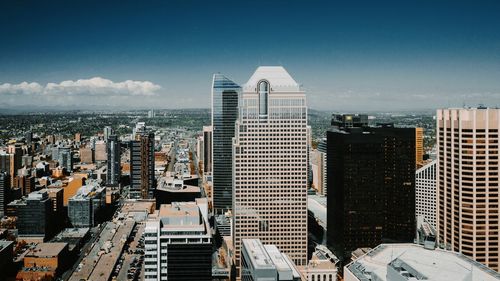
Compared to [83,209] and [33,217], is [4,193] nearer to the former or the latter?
[33,217]

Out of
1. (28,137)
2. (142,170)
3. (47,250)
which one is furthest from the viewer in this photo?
(142,170)

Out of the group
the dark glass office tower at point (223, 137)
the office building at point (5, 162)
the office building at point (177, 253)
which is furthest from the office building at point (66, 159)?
the office building at point (177, 253)

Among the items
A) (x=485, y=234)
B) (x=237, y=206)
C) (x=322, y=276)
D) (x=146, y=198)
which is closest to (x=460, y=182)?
(x=485, y=234)

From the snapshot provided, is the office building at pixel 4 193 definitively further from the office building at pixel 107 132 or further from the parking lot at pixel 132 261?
the parking lot at pixel 132 261

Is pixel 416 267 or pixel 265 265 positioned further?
pixel 265 265

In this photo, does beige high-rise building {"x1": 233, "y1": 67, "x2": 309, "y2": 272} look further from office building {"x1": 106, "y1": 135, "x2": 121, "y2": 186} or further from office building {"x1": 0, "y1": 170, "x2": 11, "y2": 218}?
office building {"x1": 106, "y1": 135, "x2": 121, "y2": 186}

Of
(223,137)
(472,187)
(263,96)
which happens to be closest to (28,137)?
(223,137)

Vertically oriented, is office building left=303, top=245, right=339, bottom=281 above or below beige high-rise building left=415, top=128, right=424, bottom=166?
below

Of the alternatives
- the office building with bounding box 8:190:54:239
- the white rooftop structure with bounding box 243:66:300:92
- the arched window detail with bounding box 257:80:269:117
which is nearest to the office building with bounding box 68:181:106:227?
the office building with bounding box 8:190:54:239
